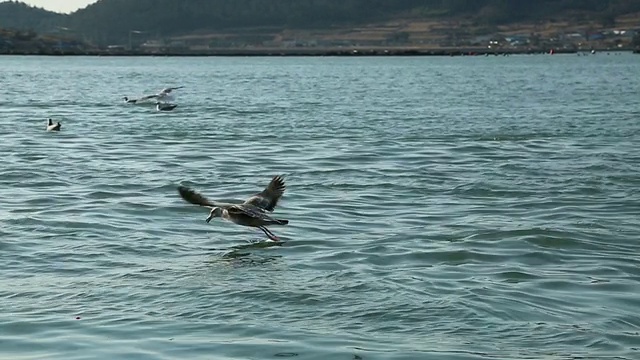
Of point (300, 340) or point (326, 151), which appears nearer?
point (300, 340)

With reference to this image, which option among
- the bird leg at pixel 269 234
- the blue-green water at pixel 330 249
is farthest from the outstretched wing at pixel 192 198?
the bird leg at pixel 269 234

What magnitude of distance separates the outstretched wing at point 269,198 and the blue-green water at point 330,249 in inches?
16.1

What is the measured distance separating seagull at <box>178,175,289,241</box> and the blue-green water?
32 cm

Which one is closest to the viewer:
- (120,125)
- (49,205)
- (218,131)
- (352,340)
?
(352,340)

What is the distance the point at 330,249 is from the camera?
13.6m

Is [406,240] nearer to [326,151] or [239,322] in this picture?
[239,322]

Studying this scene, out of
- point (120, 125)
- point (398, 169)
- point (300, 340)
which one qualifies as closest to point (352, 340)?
point (300, 340)

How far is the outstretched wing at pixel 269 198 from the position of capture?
14312 mm

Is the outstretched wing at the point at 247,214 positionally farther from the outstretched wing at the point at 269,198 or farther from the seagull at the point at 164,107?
the seagull at the point at 164,107

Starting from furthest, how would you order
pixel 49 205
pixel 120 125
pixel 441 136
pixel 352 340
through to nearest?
pixel 120 125 < pixel 441 136 < pixel 49 205 < pixel 352 340

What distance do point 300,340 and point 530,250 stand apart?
4478 millimetres

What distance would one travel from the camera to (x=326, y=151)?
24844 mm

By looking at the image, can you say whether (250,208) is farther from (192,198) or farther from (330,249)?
(330,249)

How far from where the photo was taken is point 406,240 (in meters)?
14.0
